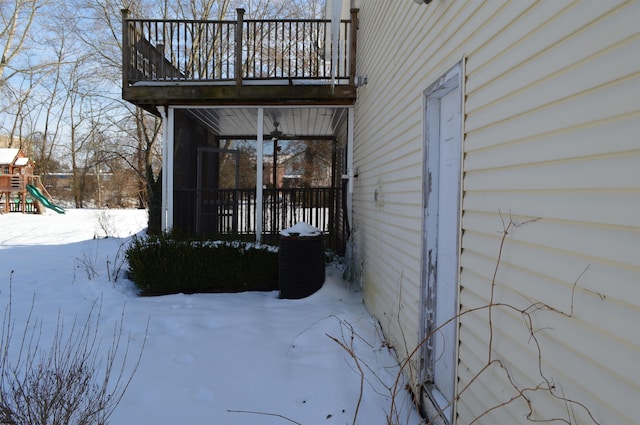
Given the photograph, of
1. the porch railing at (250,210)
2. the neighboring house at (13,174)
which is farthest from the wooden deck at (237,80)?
the neighboring house at (13,174)

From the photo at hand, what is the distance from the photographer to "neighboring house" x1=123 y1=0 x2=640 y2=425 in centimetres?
119

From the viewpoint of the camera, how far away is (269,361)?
380cm

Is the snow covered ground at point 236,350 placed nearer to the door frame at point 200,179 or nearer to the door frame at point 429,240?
the door frame at point 429,240

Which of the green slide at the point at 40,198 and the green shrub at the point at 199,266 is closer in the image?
the green shrub at the point at 199,266

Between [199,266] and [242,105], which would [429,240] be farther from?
[242,105]

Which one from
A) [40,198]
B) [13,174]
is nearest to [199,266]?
[40,198]

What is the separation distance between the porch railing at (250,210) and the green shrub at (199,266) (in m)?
1.13

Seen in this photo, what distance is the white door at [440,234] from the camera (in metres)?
2.73

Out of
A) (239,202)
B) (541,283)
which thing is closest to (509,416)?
(541,283)

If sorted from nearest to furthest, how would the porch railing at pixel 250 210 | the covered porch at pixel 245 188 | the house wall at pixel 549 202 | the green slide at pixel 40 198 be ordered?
the house wall at pixel 549 202, the covered porch at pixel 245 188, the porch railing at pixel 250 210, the green slide at pixel 40 198

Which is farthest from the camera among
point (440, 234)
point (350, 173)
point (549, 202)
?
point (350, 173)

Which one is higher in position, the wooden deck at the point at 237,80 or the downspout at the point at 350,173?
the wooden deck at the point at 237,80

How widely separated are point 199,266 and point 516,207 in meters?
5.53

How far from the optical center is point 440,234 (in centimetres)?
294
